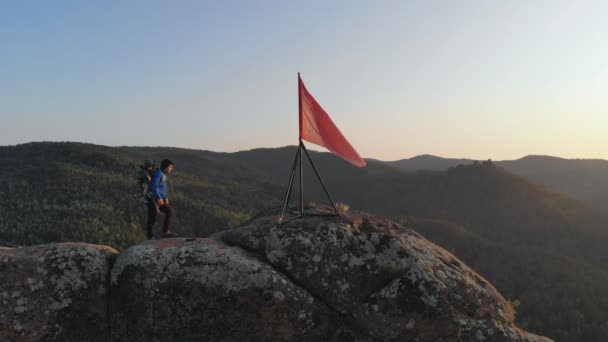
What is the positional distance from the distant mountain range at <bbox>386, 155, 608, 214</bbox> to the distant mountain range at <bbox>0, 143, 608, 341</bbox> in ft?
88.4

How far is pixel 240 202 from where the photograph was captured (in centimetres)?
4131

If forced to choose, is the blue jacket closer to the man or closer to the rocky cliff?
the man

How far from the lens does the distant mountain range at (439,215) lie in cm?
1966

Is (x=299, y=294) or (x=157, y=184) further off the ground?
(x=157, y=184)

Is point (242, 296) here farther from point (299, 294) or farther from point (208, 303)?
point (299, 294)

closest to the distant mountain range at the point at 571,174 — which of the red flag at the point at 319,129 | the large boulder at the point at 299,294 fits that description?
the red flag at the point at 319,129

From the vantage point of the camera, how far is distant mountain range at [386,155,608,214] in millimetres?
81925

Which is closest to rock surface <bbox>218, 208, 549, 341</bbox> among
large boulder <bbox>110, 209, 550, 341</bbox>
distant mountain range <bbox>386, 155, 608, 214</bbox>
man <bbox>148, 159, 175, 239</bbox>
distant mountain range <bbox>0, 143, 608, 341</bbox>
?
large boulder <bbox>110, 209, 550, 341</bbox>

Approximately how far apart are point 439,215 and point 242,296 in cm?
4816

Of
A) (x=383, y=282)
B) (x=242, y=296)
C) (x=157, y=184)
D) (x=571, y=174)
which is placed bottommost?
(x=571, y=174)

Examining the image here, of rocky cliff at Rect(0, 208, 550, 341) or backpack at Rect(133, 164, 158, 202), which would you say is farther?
backpack at Rect(133, 164, 158, 202)

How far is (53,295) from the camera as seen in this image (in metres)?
6.23

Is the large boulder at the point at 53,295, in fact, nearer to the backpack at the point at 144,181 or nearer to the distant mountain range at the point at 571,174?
the backpack at the point at 144,181

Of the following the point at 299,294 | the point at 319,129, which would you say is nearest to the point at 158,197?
the point at 319,129
